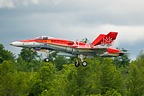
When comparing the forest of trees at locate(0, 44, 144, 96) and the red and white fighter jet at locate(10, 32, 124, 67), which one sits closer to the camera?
the red and white fighter jet at locate(10, 32, 124, 67)

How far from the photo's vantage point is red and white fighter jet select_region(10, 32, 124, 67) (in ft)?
357

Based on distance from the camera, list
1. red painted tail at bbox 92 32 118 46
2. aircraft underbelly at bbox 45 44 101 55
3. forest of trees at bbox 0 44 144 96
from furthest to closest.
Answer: forest of trees at bbox 0 44 144 96 → red painted tail at bbox 92 32 118 46 → aircraft underbelly at bbox 45 44 101 55

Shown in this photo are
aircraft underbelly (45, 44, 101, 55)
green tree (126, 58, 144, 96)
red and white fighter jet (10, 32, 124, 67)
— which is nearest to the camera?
red and white fighter jet (10, 32, 124, 67)

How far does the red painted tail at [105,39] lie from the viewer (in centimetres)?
11350

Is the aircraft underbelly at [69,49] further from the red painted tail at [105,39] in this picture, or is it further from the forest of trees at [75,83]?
the forest of trees at [75,83]

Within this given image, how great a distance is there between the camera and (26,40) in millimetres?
109062

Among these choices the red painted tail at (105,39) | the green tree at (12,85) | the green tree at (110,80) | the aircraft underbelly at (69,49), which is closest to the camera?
the aircraft underbelly at (69,49)

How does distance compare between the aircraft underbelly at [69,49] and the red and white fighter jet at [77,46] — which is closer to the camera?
the red and white fighter jet at [77,46]

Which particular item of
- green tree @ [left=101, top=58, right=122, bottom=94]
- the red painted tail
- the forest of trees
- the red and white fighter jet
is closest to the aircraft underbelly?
the red and white fighter jet

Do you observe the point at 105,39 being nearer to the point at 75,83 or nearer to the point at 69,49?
the point at 69,49

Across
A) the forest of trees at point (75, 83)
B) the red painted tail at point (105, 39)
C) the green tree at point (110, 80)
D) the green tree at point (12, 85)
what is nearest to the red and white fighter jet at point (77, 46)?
the red painted tail at point (105, 39)

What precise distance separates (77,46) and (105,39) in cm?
494

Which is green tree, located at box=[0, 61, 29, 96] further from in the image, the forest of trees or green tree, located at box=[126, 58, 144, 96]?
green tree, located at box=[126, 58, 144, 96]

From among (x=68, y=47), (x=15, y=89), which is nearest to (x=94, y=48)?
(x=68, y=47)
